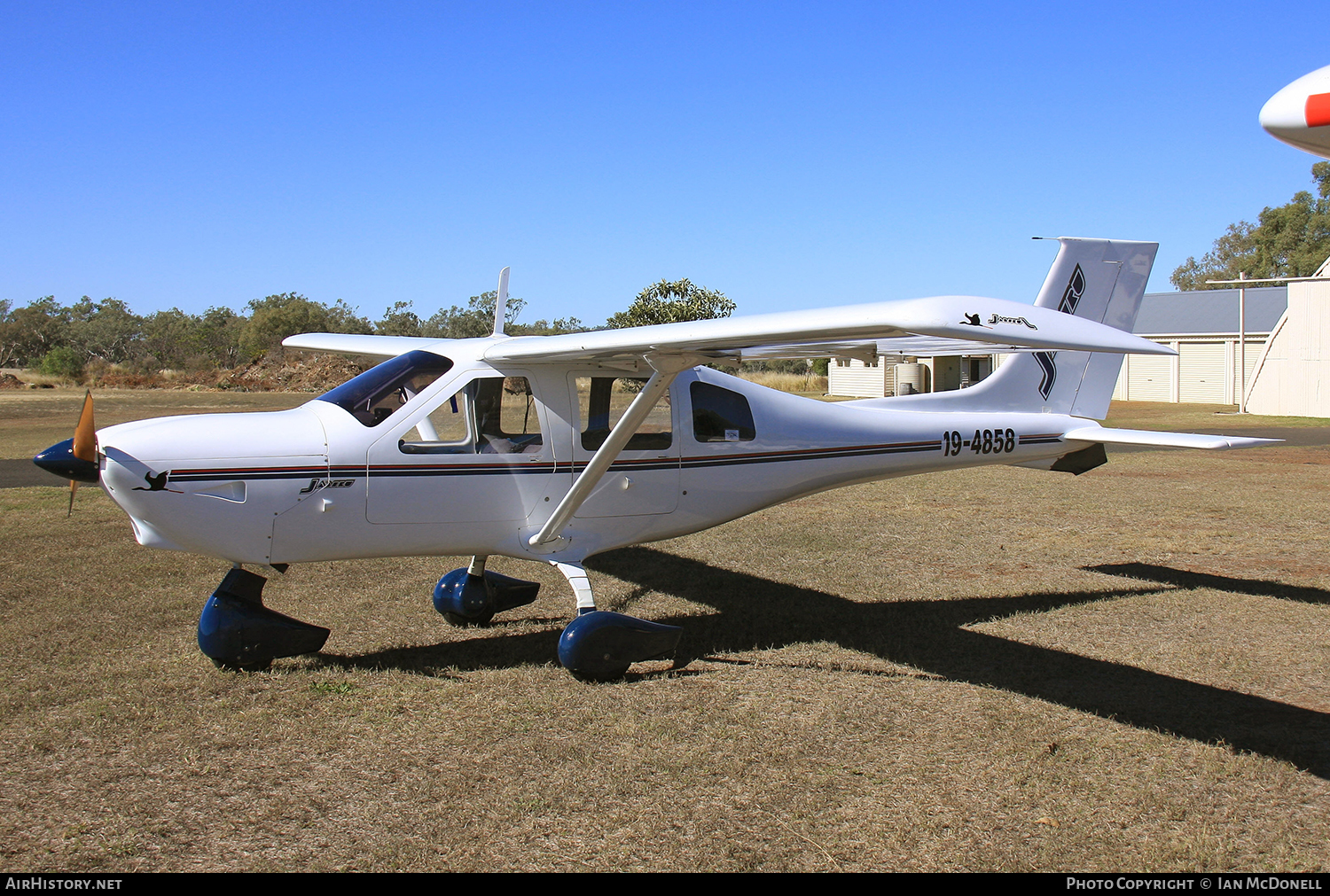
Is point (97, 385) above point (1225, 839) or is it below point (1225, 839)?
above

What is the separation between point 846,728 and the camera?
506 centimetres

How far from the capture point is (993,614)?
7484 millimetres

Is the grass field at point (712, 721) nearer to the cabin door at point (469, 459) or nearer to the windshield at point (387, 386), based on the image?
the cabin door at point (469, 459)

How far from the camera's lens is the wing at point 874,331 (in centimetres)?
397

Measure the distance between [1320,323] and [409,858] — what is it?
33.9 m

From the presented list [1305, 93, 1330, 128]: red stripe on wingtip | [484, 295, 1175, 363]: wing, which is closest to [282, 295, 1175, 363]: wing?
[484, 295, 1175, 363]: wing

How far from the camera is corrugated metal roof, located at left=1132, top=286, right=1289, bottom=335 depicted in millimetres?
40375

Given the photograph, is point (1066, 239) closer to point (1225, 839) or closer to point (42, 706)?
point (1225, 839)

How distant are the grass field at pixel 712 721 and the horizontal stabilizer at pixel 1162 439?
1.36m

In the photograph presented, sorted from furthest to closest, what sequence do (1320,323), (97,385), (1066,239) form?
(97,385) < (1320,323) < (1066,239)

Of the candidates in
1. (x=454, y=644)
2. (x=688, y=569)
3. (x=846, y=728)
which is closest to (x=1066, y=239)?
(x=688, y=569)

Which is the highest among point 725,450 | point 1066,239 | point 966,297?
point 1066,239
